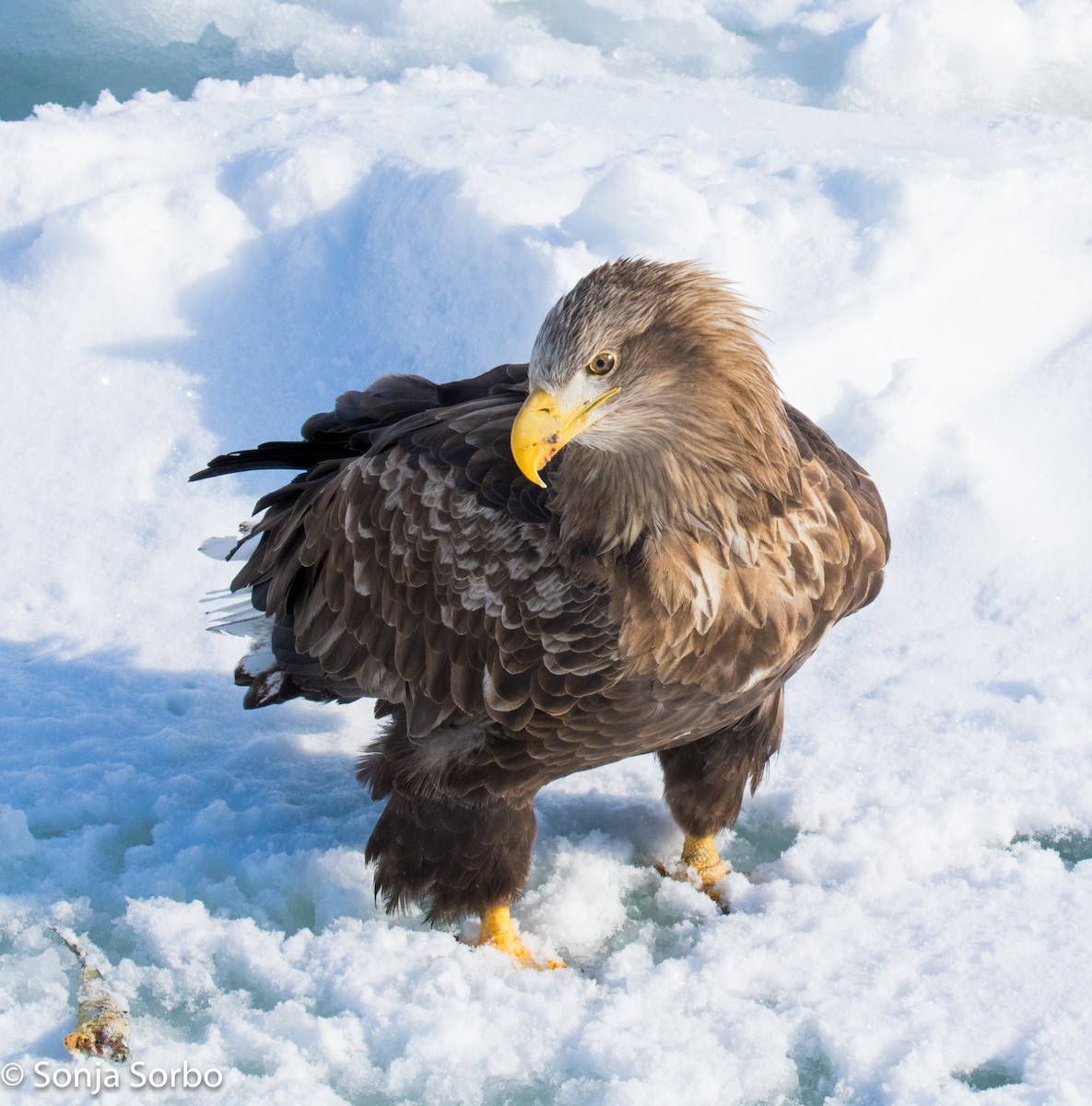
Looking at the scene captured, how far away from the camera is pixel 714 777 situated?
366 centimetres

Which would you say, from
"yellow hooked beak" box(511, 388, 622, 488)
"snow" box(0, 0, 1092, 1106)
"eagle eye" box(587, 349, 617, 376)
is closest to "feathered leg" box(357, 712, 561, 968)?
"snow" box(0, 0, 1092, 1106)

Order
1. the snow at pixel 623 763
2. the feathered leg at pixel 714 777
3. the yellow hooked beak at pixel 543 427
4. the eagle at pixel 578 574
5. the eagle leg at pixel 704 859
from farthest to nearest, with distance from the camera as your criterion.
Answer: the eagle leg at pixel 704 859
the feathered leg at pixel 714 777
the snow at pixel 623 763
the eagle at pixel 578 574
the yellow hooked beak at pixel 543 427

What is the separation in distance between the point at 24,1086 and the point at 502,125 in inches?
195

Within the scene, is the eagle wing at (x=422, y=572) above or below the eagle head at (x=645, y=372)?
below

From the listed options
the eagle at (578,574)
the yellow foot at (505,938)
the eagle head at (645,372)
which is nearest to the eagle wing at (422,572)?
the eagle at (578,574)

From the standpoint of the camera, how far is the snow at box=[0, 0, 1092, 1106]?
3010 millimetres

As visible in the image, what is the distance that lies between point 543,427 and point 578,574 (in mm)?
445

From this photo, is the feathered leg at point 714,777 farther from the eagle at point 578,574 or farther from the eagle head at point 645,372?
the eagle head at point 645,372

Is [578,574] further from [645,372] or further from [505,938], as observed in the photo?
[505,938]

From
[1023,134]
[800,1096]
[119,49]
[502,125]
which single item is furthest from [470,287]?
[119,49]

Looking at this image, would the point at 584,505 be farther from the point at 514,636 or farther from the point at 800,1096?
the point at 800,1096

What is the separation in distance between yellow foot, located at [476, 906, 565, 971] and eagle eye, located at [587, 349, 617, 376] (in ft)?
5.02

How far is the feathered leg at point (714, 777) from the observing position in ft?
12.0

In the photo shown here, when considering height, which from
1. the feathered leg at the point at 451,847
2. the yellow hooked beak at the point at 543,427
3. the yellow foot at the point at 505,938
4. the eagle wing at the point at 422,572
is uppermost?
the yellow hooked beak at the point at 543,427
